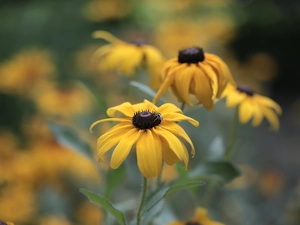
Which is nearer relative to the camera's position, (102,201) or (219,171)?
(102,201)

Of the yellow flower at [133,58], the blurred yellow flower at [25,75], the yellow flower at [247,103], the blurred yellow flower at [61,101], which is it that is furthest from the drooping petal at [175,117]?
the blurred yellow flower at [25,75]

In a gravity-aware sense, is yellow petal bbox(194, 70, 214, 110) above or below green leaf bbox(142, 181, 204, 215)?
above

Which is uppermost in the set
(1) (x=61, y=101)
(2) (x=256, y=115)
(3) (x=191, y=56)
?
(3) (x=191, y=56)

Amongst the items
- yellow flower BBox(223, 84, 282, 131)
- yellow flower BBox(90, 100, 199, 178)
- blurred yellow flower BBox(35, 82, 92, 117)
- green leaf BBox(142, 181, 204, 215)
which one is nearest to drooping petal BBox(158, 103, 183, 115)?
yellow flower BBox(90, 100, 199, 178)

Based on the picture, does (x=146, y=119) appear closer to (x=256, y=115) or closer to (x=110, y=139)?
(x=110, y=139)

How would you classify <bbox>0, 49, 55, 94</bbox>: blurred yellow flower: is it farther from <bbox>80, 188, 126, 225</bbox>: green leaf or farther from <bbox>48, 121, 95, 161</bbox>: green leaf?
<bbox>80, 188, 126, 225</bbox>: green leaf

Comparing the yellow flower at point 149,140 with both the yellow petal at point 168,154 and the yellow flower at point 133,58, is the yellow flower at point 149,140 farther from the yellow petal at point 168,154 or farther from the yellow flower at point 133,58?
the yellow flower at point 133,58

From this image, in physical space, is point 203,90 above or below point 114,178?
above

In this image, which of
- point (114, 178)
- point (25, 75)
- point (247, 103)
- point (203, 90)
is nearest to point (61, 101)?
point (25, 75)

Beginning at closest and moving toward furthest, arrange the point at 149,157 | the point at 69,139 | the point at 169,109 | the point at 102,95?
the point at 149,157
the point at 169,109
the point at 69,139
the point at 102,95
